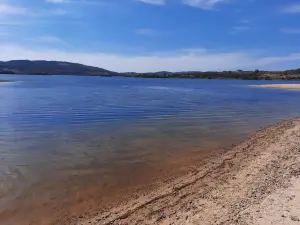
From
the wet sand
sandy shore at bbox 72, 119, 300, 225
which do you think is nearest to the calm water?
the wet sand

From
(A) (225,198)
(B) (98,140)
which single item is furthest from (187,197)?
(B) (98,140)

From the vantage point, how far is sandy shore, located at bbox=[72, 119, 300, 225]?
732 cm

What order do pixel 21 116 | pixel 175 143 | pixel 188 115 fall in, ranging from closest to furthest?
pixel 175 143, pixel 21 116, pixel 188 115

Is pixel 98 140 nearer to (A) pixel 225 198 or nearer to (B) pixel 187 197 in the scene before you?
(B) pixel 187 197

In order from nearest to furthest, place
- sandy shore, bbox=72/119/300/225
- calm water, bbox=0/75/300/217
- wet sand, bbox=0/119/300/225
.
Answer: sandy shore, bbox=72/119/300/225 < wet sand, bbox=0/119/300/225 < calm water, bbox=0/75/300/217

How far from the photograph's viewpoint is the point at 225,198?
8.60 meters

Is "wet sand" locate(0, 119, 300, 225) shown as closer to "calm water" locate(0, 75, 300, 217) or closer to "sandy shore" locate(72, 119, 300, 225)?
"sandy shore" locate(72, 119, 300, 225)

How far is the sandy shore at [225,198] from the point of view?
24.0 feet

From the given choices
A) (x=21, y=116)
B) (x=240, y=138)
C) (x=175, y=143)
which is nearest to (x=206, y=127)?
(x=240, y=138)

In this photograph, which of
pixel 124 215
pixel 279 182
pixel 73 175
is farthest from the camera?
pixel 73 175

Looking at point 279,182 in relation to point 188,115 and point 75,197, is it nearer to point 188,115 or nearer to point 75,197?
point 75,197

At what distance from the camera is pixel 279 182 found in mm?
9289

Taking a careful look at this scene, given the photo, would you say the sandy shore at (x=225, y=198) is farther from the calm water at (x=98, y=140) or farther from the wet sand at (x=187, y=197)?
the calm water at (x=98, y=140)

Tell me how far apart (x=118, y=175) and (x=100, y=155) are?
2768mm
